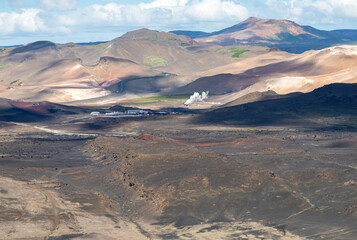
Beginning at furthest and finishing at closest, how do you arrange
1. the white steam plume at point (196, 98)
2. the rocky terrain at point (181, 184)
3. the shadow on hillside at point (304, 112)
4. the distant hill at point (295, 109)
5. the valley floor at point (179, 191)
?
1. the white steam plume at point (196, 98)
2. the distant hill at point (295, 109)
3. the shadow on hillside at point (304, 112)
4. the rocky terrain at point (181, 184)
5. the valley floor at point (179, 191)

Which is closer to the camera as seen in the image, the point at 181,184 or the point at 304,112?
the point at 181,184

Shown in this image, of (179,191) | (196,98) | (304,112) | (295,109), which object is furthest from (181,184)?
(196,98)

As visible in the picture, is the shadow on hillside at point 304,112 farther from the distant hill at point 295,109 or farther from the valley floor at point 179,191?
the valley floor at point 179,191

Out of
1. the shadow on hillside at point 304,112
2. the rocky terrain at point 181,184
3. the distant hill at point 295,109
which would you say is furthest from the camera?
the distant hill at point 295,109

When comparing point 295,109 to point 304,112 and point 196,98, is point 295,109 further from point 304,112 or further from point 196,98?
point 196,98

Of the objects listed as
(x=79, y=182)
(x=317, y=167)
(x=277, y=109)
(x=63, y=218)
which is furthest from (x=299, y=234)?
(x=277, y=109)

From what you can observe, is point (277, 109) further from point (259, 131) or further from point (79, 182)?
point (79, 182)

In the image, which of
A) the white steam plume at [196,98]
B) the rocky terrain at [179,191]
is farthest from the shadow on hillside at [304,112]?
the white steam plume at [196,98]

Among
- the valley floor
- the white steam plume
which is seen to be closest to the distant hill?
the valley floor

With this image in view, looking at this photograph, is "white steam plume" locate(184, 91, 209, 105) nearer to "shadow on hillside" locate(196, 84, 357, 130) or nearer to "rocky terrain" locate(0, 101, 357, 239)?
"shadow on hillside" locate(196, 84, 357, 130)
